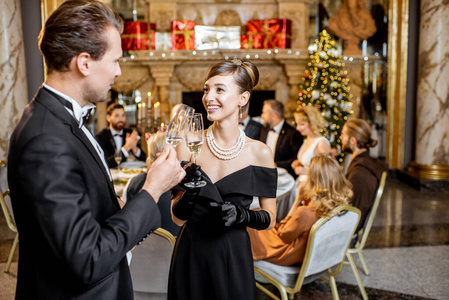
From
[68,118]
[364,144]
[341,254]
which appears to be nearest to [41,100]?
[68,118]

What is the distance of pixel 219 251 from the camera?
2.09 metres

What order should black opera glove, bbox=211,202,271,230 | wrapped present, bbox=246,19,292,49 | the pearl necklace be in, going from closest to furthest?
black opera glove, bbox=211,202,271,230
the pearl necklace
wrapped present, bbox=246,19,292,49

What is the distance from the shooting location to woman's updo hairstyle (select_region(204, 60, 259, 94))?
2.06 meters

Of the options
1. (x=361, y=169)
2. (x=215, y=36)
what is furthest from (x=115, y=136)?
(x=215, y=36)

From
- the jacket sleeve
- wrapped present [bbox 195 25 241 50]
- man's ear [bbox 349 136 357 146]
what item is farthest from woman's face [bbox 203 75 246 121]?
wrapped present [bbox 195 25 241 50]

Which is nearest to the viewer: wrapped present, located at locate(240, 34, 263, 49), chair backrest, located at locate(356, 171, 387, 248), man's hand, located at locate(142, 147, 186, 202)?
man's hand, located at locate(142, 147, 186, 202)

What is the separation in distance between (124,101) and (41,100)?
28.9 feet

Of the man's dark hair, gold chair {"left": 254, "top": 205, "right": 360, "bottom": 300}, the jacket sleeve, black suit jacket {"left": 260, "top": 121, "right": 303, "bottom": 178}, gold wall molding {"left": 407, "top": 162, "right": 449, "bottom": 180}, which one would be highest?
the man's dark hair

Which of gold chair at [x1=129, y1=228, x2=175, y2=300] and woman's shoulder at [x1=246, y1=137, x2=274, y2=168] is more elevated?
woman's shoulder at [x1=246, y1=137, x2=274, y2=168]

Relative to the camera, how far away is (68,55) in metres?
1.28

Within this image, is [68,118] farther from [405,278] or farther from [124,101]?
[124,101]

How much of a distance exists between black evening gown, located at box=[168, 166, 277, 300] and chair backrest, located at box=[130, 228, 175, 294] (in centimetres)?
37

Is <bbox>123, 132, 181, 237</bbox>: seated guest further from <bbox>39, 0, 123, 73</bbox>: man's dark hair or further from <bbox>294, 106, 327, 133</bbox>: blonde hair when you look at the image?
<bbox>294, 106, 327, 133</bbox>: blonde hair

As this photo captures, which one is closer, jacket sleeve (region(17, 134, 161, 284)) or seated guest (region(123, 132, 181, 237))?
jacket sleeve (region(17, 134, 161, 284))
